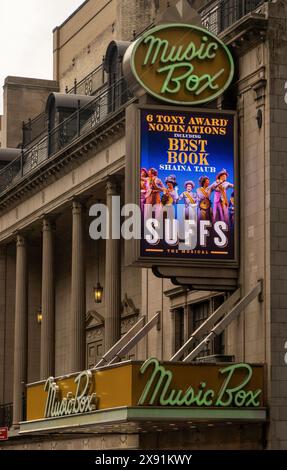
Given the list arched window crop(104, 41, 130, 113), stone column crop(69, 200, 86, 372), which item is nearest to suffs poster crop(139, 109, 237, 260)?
arched window crop(104, 41, 130, 113)

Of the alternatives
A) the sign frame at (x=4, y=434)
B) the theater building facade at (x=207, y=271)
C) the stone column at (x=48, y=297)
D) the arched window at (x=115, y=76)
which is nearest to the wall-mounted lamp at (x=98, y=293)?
the stone column at (x=48, y=297)

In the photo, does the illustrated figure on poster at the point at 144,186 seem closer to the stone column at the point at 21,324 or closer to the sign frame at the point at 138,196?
Answer: the sign frame at the point at 138,196

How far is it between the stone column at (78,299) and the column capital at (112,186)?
11.7 ft

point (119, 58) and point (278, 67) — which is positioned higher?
point (119, 58)

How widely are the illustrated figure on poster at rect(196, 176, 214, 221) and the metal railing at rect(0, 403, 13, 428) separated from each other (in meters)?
25.6

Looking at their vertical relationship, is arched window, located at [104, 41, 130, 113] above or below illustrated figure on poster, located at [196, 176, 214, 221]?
above

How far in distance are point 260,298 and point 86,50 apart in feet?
114

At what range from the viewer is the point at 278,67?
43.0 m

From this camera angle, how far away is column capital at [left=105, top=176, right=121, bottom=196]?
5445 centimetres

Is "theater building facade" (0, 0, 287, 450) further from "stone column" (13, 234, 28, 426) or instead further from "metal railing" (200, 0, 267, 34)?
"stone column" (13, 234, 28, 426)

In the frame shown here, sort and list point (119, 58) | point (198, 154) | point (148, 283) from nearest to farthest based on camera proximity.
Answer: point (198, 154) < point (148, 283) < point (119, 58)

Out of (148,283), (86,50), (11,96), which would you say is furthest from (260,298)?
(11,96)

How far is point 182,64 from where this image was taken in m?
43.6

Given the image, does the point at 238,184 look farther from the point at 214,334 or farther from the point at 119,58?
the point at 119,58
